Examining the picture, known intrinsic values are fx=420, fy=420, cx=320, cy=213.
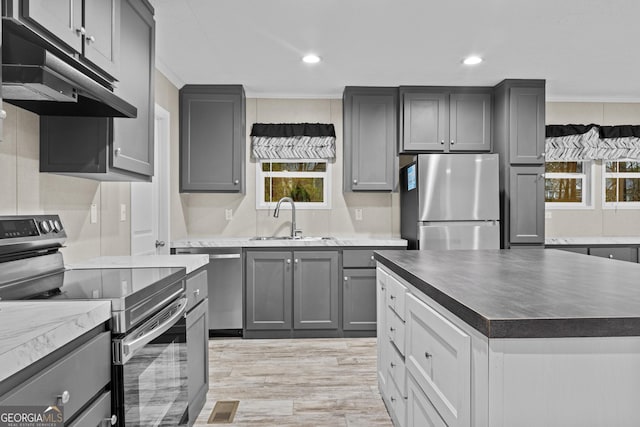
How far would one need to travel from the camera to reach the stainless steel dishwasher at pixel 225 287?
3869 mm

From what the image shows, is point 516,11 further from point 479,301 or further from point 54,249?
point 54,249

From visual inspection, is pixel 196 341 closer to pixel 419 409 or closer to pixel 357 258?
pixel 419 409

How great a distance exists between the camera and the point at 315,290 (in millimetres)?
3959

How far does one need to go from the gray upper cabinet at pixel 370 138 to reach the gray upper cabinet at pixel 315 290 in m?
0.83

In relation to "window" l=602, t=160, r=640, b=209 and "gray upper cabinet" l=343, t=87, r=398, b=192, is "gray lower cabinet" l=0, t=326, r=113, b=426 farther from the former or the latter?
"window" l=602, t=160, r=640, b=209

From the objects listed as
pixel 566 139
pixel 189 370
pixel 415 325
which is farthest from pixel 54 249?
pixel 566 139

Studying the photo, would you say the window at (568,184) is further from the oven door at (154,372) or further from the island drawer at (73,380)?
the island drawer at (73,380)

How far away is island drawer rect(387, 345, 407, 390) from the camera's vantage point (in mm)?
1963

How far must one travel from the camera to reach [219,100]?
411cm

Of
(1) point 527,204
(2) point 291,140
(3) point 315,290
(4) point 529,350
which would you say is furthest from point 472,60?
(4) point 529,350

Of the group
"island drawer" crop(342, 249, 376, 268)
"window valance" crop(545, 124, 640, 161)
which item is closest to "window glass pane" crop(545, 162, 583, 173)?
"window valance" crop(545, 124, 640, 161)

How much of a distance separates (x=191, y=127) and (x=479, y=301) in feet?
11.6

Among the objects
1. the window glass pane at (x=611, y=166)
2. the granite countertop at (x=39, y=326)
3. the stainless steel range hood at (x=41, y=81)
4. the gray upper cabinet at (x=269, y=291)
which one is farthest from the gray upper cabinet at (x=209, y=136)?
the window glass pane at (x=611, y=166)

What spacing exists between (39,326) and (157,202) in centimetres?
279
